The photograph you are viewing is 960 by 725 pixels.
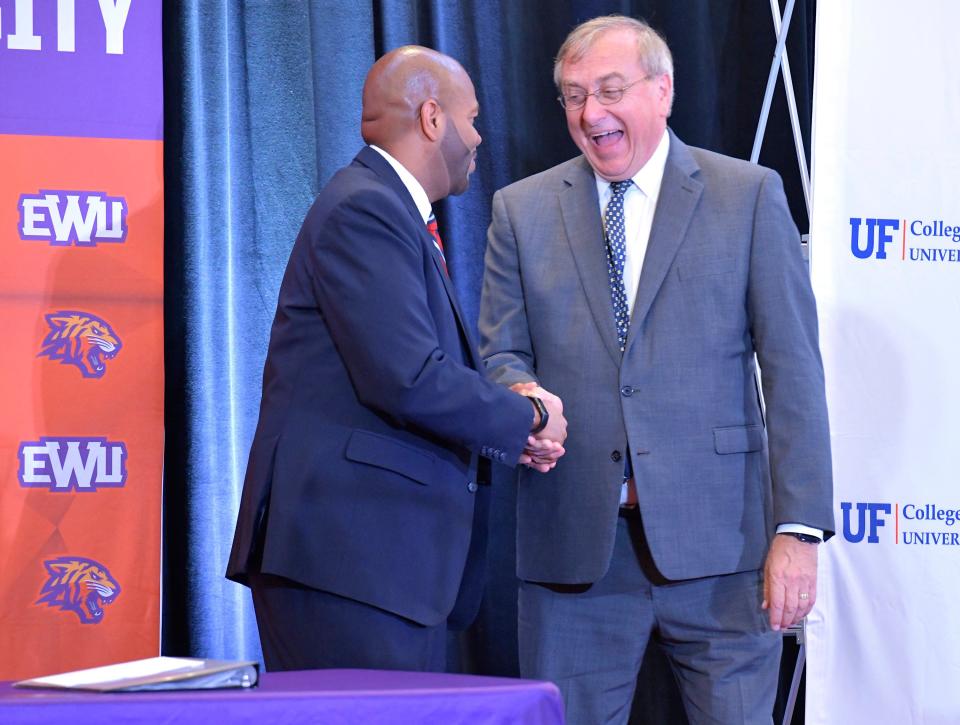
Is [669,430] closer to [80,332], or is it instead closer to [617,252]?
[617,252]

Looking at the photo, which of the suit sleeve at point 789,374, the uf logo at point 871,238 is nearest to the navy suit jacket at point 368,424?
the suit sleeve at point 789,374

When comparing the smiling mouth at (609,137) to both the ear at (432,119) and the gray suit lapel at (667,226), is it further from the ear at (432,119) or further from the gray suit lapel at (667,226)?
the ear at (432,119)

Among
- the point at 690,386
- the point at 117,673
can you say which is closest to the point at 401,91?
the point at 690,386

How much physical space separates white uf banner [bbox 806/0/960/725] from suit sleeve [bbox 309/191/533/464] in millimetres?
1359

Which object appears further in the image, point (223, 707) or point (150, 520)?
point (150, 520)

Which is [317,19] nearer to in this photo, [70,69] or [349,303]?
[70,69]

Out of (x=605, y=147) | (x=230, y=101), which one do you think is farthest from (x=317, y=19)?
(x=605, y=147)

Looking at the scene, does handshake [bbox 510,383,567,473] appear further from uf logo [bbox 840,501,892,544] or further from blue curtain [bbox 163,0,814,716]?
blue curtain [bbox 163,0,814,716]

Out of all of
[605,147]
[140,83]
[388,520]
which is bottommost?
[388,520]

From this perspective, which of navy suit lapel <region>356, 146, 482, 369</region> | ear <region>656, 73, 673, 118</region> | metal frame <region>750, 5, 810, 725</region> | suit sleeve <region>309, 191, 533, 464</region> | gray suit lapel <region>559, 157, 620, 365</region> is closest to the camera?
suit sleeve <region>309, 191, 533, 464</region>

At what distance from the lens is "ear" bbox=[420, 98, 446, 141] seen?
2209 millimetres

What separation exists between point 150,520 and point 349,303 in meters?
1.33

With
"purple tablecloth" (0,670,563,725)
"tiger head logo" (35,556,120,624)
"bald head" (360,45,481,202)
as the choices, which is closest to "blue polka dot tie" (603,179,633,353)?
"bald head" (360,45,481,202)

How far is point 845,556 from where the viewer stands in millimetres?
3066
